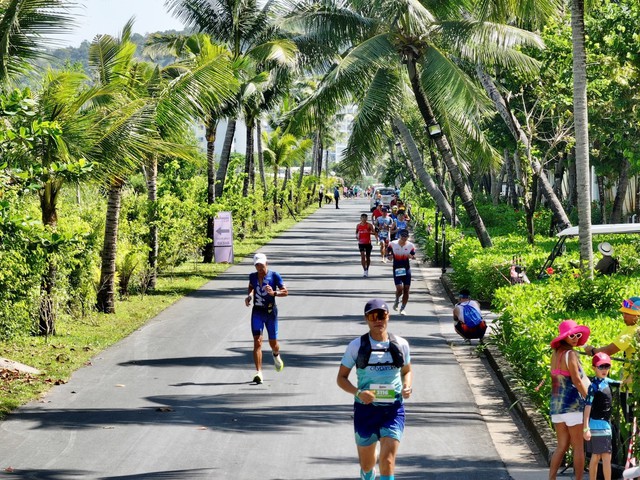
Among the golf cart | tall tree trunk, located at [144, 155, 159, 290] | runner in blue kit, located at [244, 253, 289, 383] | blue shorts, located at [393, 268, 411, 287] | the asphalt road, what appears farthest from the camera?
tall tree trunk, located at [144, 155, 159, 290]

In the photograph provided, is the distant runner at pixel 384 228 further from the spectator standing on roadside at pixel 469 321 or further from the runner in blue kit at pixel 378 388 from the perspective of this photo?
the runner in blue kit at pixel 378 388

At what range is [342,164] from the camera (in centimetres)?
2692

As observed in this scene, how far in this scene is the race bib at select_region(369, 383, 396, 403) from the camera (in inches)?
323

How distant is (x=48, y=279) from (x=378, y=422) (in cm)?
1154

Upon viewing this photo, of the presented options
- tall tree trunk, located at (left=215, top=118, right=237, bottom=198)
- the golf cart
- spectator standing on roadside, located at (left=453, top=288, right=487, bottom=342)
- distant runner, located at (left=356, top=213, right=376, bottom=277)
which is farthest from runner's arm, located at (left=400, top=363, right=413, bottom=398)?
tall tree trunk, located at (left=215, top=118, right=237, bottom=198)

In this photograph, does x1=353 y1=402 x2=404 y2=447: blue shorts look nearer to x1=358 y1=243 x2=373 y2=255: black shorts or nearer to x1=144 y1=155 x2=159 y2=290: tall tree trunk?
x1=144 y1=155 x2=159 y2=290: tall tree trunk

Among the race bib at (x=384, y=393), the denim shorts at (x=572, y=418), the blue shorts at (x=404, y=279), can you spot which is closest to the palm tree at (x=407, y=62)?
the blue shorts at (x=404, y=279)

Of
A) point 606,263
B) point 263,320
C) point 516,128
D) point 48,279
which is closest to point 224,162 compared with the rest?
point 516,128

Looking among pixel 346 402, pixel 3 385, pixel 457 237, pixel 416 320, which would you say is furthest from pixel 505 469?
pixel 457 237

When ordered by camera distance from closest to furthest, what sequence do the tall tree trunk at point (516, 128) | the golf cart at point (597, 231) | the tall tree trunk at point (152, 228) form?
the golf cart at point (597, 231) < the tall tree trunk at point (152, 228) < the tall tree trunk at point (516, 128)

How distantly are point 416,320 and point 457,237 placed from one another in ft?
43.7

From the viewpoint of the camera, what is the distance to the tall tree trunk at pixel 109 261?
21578 mm

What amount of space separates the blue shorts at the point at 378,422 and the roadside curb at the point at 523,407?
8.18 feet

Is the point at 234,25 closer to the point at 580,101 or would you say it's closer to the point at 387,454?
the point at 580,101
